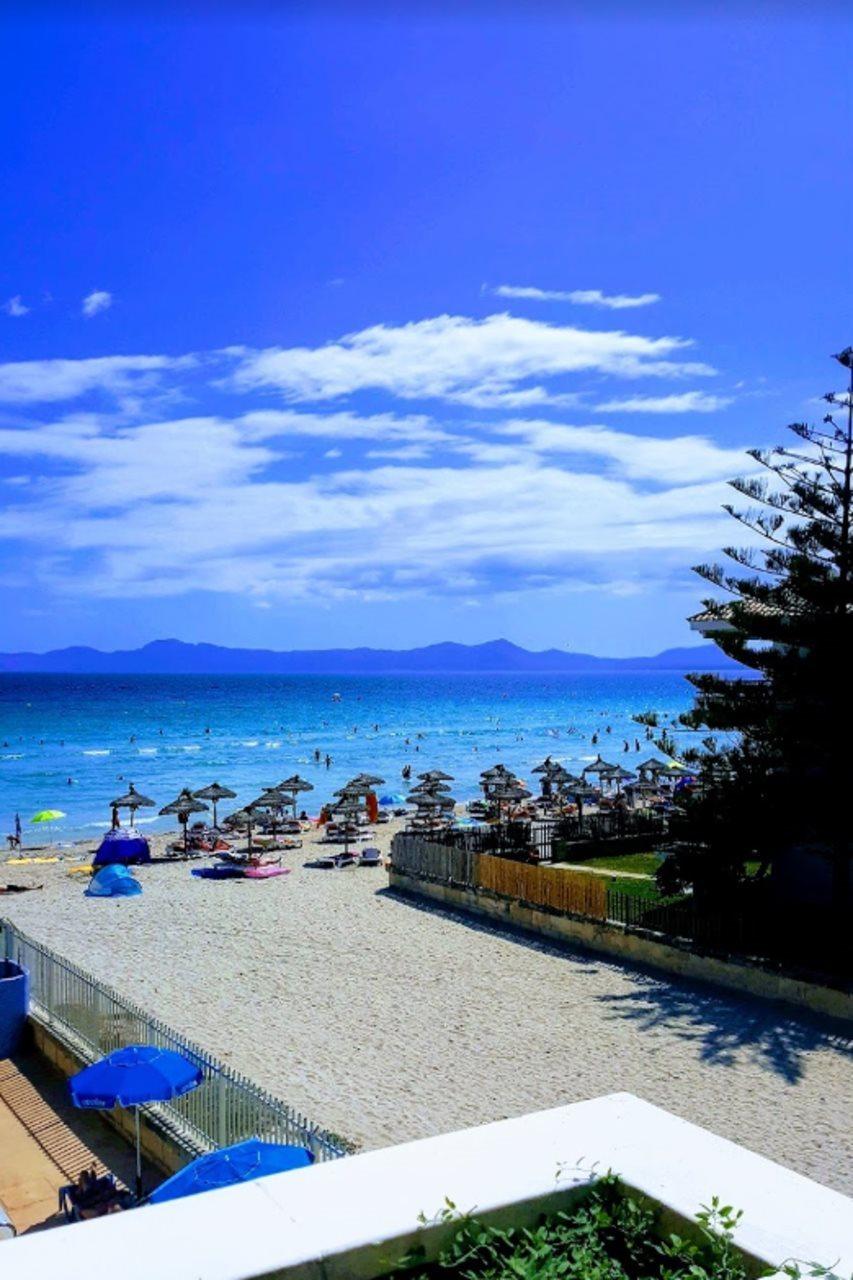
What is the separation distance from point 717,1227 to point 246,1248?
1141 mm

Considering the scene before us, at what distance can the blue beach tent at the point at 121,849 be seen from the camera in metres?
25.6

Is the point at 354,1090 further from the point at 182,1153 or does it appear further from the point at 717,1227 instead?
the point at 717,1227

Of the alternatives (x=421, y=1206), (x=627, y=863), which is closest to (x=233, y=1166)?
(x=421, y=1206)

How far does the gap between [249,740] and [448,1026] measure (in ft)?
237

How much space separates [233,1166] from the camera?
721cm

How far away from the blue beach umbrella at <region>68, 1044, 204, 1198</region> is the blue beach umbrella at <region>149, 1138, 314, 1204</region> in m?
1.72

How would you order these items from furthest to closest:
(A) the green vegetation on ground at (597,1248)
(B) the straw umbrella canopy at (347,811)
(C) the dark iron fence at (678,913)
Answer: (B) the straw umbrella canopy at (347,811)
(C) the dark iron fence at (678,913)
(A) the green vegetation on ground at (597,1248)

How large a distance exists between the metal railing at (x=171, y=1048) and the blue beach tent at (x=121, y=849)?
35.9ft

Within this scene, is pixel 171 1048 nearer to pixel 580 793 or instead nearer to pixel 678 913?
pixel 678 913

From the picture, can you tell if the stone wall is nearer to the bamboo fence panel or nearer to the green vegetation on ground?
the bamboo fence panel

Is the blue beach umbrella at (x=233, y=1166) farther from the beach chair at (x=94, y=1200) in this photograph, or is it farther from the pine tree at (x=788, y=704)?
the pine tree at (x=788, y=704)

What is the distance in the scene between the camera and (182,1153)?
9.32 meters

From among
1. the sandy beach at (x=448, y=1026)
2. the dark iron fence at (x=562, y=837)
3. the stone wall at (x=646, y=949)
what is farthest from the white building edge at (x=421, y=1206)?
the dark iron fence at (x=562, y=837)

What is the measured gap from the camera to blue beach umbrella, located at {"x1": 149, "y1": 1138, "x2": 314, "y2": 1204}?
23.2 ft
